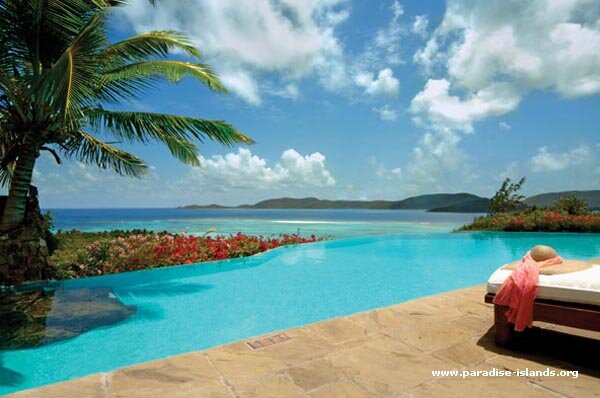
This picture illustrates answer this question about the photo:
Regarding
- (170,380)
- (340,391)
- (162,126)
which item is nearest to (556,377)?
(340,391)

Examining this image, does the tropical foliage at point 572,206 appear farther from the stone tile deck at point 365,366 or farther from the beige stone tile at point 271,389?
the beige stone tile at point 271,389

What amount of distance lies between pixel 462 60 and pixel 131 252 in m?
10.5

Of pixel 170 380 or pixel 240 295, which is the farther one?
pixel 240 295

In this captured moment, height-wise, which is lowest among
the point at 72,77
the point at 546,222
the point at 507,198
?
the point at 546,222

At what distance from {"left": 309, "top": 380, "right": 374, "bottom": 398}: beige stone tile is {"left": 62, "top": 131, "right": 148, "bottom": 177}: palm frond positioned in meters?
7.74

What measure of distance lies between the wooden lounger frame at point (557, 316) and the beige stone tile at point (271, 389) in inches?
62.6

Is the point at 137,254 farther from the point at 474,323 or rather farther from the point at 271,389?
the point at 474,323

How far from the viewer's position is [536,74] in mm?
11461

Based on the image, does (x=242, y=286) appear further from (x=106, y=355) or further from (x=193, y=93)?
(x=193, y=93)

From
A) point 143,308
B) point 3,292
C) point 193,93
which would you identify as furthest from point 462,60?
A: point 3,292

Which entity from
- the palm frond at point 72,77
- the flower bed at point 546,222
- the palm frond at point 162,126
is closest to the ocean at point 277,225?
the palm frond at point 162,126

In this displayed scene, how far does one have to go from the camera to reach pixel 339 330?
8.97ft

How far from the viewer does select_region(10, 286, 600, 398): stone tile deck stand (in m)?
1.82

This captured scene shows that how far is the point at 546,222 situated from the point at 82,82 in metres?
18.7
